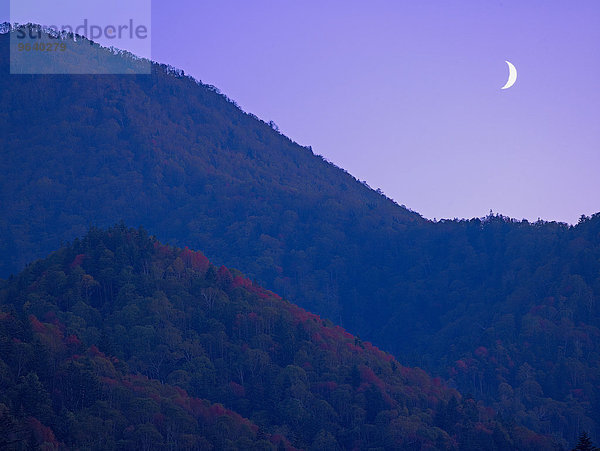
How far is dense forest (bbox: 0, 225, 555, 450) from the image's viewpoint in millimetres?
68062

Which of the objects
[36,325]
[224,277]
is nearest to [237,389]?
[224,277]

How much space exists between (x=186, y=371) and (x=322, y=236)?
3005 inches

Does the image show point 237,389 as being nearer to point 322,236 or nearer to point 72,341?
point 72,341

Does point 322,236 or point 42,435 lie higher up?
point 322,236

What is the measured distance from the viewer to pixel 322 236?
516 feet

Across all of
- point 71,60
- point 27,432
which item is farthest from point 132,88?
point 27,432

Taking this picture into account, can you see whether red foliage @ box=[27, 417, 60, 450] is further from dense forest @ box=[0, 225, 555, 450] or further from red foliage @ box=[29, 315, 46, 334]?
red foliage @ box=[29, 315, 46, 334]

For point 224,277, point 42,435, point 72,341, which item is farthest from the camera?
point 224,277

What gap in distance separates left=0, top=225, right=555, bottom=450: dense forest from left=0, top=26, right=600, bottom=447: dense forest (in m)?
13.9

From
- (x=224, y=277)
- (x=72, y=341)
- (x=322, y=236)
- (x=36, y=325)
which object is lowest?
(x=72, y=341)

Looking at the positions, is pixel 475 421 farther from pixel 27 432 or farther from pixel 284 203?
pixel 284 203

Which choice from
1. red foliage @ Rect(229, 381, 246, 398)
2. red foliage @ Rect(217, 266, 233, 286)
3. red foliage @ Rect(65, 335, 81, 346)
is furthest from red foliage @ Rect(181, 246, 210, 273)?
red foliage @ Rect(65, 335, 81, 346)

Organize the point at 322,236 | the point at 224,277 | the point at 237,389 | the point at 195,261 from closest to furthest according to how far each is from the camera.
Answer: the point at 237,389 < the point at 224,277 < the point at 195,261 < the point at 322,236

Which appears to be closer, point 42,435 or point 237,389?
point 42,435
